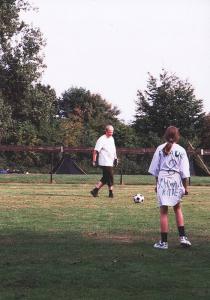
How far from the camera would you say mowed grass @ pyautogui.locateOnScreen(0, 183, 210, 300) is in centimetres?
491

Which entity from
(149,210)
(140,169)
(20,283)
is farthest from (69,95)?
(20,283)

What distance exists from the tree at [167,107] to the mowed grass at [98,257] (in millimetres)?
50889

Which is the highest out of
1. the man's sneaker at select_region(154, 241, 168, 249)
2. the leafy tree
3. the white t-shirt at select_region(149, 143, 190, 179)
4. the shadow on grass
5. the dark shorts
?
the leafy tree

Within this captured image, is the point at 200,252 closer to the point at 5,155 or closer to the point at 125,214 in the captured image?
the point at 125,214

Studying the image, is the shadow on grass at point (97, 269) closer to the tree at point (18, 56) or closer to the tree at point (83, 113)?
the tree at point (18, 56)

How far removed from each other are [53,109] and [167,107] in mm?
19124

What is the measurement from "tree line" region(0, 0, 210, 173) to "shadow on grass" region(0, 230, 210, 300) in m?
34.2

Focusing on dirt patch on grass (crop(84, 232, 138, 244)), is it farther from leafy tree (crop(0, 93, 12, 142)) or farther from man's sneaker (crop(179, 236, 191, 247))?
leafy tree (crop(0, 93, 12, 142))

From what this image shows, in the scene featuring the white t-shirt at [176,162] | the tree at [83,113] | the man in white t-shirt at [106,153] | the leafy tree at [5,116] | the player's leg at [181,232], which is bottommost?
the player's leg at [181,232]

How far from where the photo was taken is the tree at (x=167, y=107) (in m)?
62.3

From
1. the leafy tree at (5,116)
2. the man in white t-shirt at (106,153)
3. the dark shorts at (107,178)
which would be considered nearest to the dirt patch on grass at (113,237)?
the dark shorts at (107,178)

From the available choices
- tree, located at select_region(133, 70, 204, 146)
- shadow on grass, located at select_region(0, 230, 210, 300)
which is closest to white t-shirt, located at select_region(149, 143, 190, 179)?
shadow on grass, located at select_region(0, 230, 210, 300)

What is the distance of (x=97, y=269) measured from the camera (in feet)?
18.9

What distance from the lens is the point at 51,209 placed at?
12000 mm
